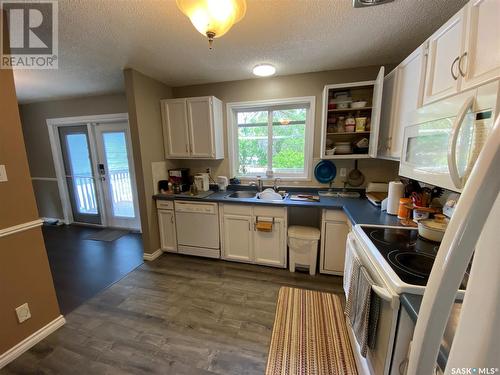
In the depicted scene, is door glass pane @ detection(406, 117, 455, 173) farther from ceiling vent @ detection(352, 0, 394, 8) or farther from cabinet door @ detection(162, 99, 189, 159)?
cabinet door @ detection(162, 99, 189, 159)

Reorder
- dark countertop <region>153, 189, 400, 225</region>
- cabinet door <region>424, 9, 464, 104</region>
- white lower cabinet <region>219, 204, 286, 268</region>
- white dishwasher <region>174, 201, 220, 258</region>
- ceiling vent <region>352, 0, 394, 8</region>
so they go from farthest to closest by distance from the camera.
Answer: white dishwasher <region>174, 201, 220, 258</region>, white lower cabinet <region>219, 204, 286, 268</region>, dark countertop <region>153, 189, 400, 225</region>, ceiling vent <region>352, 0, 394, 8</region>, cabinet door <region>424, 9, 464, 104</region>

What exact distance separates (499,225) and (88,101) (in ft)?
16.1

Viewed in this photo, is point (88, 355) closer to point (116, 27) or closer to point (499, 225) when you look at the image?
point (499, 225)

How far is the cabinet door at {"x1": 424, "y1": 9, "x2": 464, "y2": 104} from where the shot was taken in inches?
44.8

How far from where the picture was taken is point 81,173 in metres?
4.03

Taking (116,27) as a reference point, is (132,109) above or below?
below

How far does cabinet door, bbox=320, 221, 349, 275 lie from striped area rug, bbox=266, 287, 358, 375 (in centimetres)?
35

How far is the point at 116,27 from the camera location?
166 cm

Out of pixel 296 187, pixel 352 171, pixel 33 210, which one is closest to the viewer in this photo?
pixel 33 210

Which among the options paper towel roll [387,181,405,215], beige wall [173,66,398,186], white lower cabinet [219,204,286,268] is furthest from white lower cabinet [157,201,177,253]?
paper towel roll [387,181,405,215]

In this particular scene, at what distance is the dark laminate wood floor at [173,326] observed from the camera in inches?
57.7

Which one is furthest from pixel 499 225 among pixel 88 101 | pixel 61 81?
pixel 88 101

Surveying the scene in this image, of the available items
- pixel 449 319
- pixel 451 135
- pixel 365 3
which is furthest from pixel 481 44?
pixel 449 319

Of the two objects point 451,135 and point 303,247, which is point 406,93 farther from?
point 303,247
